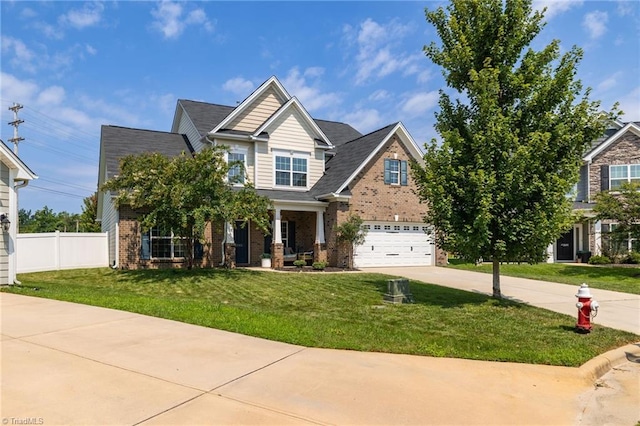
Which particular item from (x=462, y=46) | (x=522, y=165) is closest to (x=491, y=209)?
(x=522, y=165)

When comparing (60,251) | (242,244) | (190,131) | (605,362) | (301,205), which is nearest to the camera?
(605,362)

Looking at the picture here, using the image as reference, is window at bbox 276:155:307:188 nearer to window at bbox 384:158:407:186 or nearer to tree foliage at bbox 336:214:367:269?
tree foliage at bbox 336:214:367:269

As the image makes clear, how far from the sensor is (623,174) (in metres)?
26.1

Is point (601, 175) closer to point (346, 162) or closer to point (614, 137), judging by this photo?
point (614, 137)

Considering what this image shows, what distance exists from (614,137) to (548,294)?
18.0 metres

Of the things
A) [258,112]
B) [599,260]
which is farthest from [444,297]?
[599,260]

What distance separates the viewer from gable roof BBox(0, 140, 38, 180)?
492 inches

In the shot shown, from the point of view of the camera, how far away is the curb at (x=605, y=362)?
608 centimetres

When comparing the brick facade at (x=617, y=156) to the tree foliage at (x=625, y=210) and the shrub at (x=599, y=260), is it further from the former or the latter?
the tree foliage at (x=625, y=210)

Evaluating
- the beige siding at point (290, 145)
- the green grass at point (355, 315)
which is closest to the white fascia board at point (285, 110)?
the beige siding at point (290, 145)

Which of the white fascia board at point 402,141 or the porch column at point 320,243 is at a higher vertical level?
the white fascia board at point 402,141

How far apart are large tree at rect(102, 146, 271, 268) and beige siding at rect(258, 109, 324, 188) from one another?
547cm

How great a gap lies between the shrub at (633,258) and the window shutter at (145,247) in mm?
25524

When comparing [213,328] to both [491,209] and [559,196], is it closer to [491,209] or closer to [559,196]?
[491,209]
